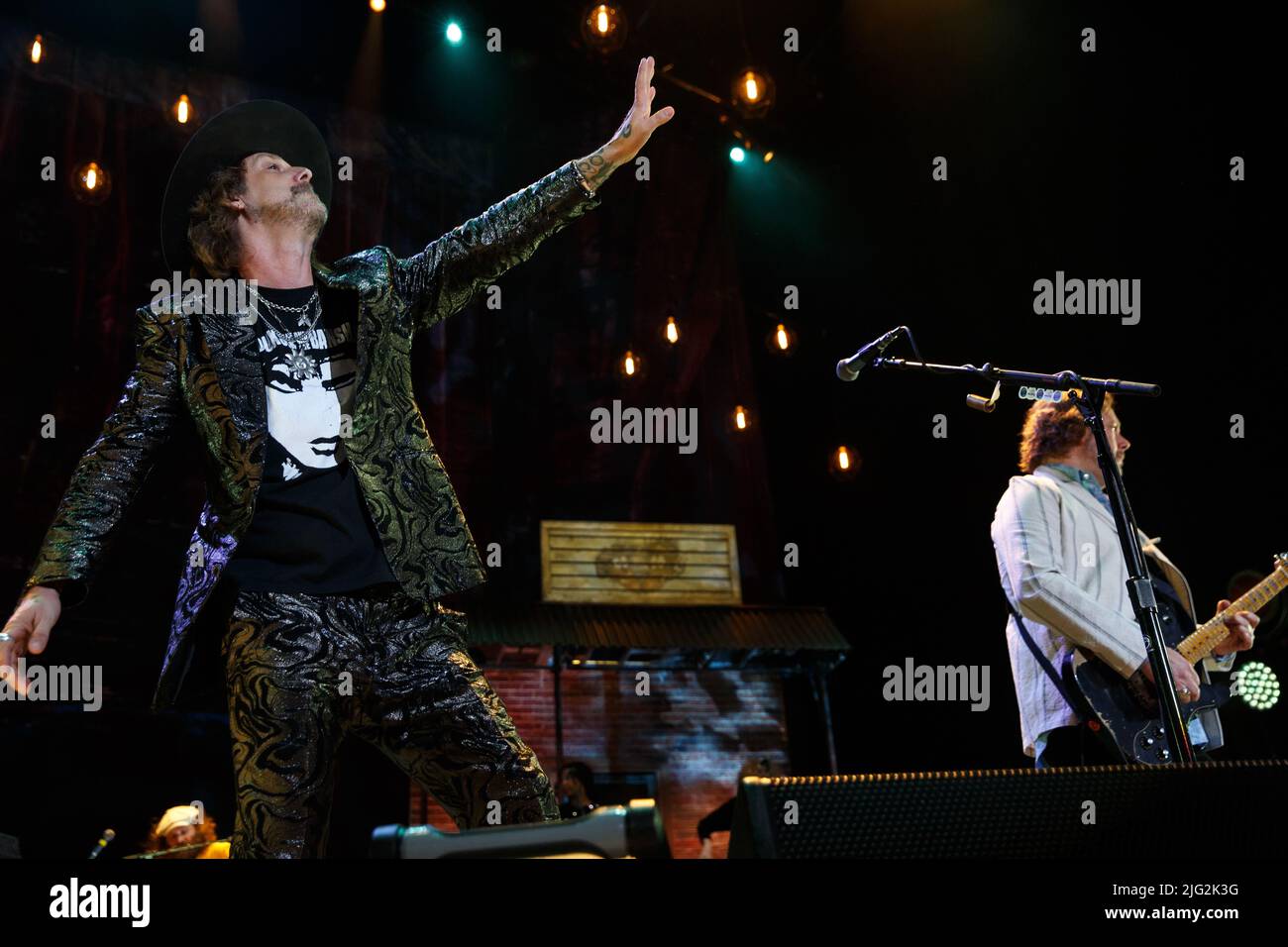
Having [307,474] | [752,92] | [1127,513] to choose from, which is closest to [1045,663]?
[1127,513]

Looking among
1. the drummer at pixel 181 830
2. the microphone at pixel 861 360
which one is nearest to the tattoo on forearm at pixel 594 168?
the microphone at pixel 861 360

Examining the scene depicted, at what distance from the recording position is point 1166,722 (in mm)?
3066

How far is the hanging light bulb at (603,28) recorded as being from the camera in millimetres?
8523

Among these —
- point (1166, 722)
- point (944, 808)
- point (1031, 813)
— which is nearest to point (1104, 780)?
point (1031, 813)

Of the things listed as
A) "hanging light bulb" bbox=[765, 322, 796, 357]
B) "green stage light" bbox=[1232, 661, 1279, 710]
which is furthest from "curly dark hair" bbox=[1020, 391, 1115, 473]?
"hanging light bulb" bbox=[765, 322, 796, 357]

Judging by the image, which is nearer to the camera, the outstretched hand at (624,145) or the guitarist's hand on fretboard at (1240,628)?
the outstretched hand at (624,145)

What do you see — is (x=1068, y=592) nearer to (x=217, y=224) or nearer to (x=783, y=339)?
(x=217, y=224)

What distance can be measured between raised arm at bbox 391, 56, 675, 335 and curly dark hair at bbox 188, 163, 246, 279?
14.8 inches

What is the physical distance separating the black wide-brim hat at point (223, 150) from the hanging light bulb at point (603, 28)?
625 cm

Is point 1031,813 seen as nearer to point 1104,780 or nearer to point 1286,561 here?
point 1104,780

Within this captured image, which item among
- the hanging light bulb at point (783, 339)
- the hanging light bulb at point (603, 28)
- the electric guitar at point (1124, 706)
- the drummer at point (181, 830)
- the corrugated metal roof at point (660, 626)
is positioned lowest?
the drummer at point (181, 830)

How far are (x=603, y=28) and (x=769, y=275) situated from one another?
328cm

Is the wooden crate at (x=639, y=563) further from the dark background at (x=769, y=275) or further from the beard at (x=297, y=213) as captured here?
the beard at (x=297, y=213)

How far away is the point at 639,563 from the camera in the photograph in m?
10.6
